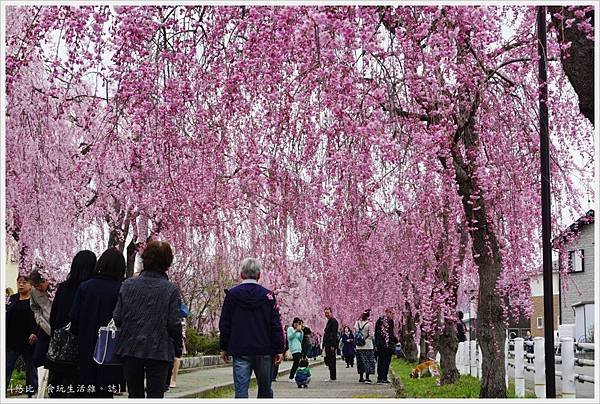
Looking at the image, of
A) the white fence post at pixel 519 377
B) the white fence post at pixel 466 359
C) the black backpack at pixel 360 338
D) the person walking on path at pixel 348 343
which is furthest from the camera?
the person walking on path at pixel 348 343

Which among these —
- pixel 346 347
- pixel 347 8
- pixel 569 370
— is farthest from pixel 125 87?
pixel 346 347

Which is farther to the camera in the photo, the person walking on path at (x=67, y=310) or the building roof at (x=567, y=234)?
the building roof at (x=567, y=234)

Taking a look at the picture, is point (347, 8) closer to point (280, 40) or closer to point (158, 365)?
point (280, 40)

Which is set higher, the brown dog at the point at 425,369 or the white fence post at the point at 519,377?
the white fence post at the point at 519,377

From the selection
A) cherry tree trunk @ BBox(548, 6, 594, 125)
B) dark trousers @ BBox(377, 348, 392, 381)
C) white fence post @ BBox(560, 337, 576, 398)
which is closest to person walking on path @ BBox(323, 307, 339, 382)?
dark trousers @ BBox(377, 348, 392, 381)

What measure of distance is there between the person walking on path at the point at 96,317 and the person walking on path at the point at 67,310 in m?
0.22

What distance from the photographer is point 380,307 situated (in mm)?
27797

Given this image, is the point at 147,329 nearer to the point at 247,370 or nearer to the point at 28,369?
the point at 247,370

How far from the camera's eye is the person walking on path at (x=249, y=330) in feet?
30.2

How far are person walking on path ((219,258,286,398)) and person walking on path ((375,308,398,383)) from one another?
38.8ft

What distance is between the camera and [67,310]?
346 inches

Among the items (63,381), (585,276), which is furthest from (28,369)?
(585,276)

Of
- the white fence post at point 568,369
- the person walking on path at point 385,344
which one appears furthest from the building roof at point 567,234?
the person walking on path at point 385,344

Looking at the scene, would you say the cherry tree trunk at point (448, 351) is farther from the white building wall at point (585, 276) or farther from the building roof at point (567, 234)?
the white building wall at point (585, 276)
